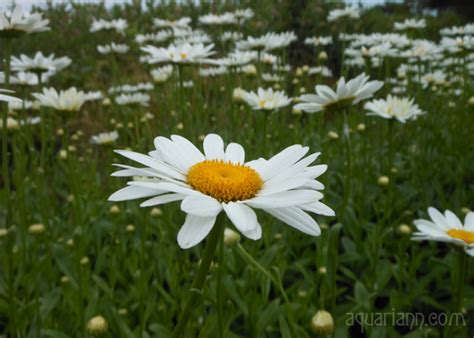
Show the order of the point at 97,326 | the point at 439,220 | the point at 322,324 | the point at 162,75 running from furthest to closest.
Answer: the point at 162,75
the point at 439,220
the point at 97,326
the point at 322,324

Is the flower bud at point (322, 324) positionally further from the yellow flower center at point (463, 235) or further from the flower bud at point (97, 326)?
the flower bud at point (97, 326)

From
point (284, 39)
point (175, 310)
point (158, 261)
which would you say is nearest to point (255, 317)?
point (175, 310)

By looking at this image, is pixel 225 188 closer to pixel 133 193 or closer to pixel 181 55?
pixel 133 193

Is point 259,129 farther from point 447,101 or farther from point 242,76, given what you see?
point 447,101

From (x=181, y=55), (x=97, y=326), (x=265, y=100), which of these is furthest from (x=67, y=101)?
(x=97, y=326)

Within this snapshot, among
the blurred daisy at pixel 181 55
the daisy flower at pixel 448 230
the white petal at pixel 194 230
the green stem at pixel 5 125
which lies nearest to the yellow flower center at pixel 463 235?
the daisy flower at pixel 448 230

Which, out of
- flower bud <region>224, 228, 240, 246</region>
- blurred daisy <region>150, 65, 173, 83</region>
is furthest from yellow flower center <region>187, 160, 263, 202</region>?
blurred daisy <region>150, 65, 173, 83</region>
